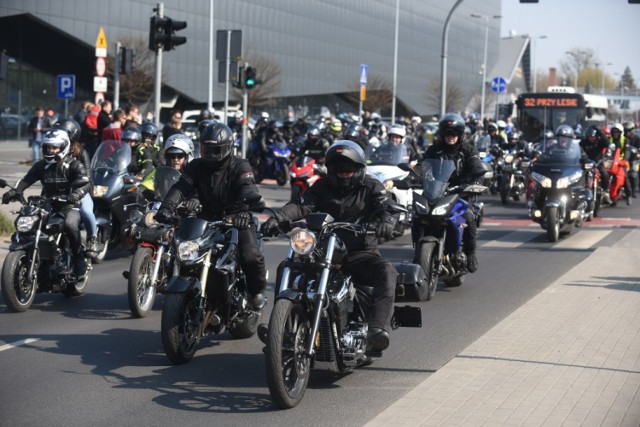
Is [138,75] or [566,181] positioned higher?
[138,75]

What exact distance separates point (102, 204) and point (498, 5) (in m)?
111

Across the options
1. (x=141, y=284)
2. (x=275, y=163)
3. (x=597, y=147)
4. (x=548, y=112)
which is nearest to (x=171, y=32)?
(x=597, y=147)

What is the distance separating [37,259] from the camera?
36.0 feet

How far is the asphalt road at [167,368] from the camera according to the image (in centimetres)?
705

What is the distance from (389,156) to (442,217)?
7.75 m

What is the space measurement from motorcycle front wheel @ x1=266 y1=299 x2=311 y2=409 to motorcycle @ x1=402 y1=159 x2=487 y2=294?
15.9 feet

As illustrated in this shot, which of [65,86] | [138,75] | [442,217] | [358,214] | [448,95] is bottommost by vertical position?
[442,217]

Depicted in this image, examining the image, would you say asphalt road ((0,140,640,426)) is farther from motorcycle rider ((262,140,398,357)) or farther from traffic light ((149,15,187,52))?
traffic light ((149,15,187,52))

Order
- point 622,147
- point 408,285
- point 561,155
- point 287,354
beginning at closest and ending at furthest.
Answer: point 287,354 < point 408,285 < point 561,155 < point 622,147

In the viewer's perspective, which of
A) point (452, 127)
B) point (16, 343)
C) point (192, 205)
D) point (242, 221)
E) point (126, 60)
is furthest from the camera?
point (126, 60)

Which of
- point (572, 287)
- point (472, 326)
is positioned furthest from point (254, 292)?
point (572, 287)

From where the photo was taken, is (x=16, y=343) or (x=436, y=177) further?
(x=436, y=177)

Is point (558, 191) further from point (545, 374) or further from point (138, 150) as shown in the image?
point (545, 374)

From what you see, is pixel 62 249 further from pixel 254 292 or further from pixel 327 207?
pixel 327 207
